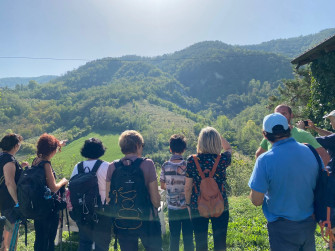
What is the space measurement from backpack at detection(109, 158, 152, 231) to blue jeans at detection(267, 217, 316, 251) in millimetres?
1240

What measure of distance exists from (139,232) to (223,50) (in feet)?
503

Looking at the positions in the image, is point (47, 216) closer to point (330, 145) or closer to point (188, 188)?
point (188, 188)

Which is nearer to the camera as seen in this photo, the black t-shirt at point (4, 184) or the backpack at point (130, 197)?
the backpack at point (130, 197)

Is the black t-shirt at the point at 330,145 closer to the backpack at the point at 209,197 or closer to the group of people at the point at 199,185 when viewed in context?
the group of people at the point at 199,185

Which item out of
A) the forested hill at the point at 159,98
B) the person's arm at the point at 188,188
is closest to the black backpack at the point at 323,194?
the person's arm at the point at 188,188

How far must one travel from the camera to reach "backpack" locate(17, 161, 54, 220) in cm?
272

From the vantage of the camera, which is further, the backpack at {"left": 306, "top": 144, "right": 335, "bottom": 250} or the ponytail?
the ponytail

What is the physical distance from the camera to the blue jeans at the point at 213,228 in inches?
104

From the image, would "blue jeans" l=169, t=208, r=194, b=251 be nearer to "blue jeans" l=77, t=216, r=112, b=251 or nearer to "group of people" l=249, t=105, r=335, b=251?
"blue jeans" l=77, t=216, r=112, b=251

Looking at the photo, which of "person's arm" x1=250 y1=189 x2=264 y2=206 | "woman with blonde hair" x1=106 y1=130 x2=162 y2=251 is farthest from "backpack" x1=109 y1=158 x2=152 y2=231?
"person's arm" x1=250 y1=189 x2=264 y2=206

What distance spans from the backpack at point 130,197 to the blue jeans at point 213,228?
55cm

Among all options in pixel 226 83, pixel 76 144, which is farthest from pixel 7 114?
pixel 226 83

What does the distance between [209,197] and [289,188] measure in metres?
0.83

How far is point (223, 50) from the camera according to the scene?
5719 inches
